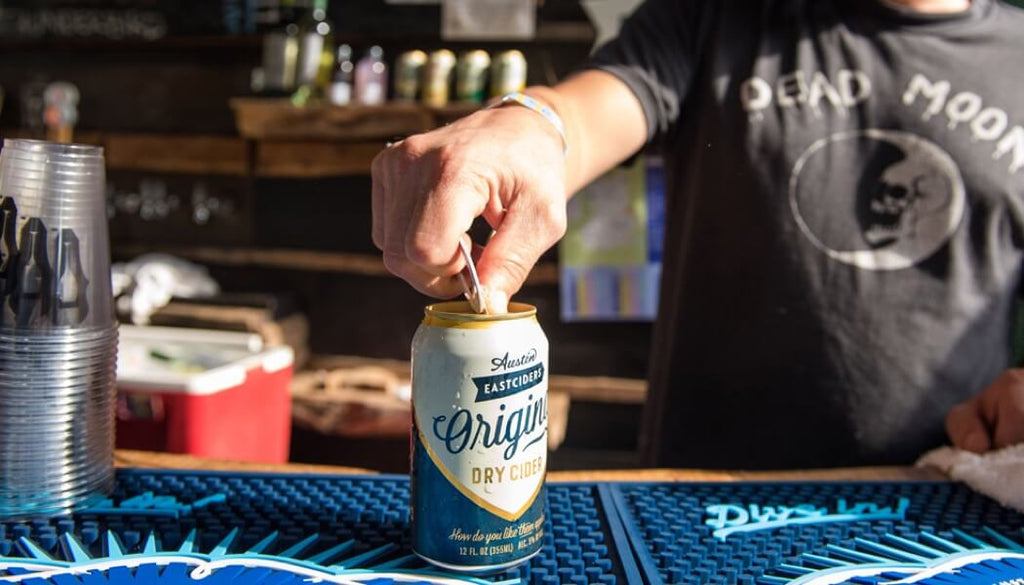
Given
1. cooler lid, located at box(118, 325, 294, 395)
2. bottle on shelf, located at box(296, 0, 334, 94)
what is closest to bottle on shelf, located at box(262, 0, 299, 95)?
bottle on shelf, located at box(296, 0, 334, 94)

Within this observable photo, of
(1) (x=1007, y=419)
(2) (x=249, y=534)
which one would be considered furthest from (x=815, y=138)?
(2) (x=249, y=534)

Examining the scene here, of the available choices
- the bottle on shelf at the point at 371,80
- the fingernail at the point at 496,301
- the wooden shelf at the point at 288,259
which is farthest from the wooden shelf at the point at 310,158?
the fingernail at the point at 496,301

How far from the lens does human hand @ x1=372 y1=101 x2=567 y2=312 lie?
2.02ft

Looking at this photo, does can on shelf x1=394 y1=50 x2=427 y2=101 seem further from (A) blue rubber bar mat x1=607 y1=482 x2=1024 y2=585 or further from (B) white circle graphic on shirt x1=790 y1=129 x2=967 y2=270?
(A) blue rubber bar mat x1=607 y1=482 x2=1024 y2=585

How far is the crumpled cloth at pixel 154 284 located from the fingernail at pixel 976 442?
2.19 meters

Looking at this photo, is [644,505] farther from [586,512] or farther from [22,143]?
[22,143]

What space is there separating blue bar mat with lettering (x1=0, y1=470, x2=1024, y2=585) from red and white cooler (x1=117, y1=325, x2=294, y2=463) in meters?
1.02

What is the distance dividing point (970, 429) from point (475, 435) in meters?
0.62

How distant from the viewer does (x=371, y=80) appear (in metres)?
2.54

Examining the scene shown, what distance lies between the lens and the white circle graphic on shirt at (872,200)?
3.67ft

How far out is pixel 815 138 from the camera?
3.73 feet

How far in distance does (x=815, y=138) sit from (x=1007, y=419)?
17.8 inches

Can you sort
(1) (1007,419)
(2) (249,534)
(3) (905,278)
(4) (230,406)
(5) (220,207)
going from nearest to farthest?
(2) (249,534) < (1) (1007,419) < (3) (905,278) < (4) (230,406) < (5) (220,207)

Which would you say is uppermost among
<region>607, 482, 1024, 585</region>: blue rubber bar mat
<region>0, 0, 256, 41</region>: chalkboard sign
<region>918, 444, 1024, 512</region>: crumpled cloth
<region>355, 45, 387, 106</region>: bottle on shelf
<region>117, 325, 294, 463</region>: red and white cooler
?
<region>0, 0, 256, 41</region>: chalkboard sign
